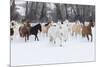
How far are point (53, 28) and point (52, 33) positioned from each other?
52 mm

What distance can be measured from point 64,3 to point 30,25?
1.42 ft

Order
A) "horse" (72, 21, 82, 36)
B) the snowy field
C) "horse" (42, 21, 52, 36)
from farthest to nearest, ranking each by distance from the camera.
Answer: "horse" (72, 21, 82, 36) → "horse" (42, 21, 52, 36) → the snowy field

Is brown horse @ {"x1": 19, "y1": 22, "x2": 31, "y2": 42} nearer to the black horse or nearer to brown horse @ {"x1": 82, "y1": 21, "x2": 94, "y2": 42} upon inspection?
the black horse

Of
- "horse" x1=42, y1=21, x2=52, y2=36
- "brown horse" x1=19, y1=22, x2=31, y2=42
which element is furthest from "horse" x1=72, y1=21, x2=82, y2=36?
"brown horse" x1=19, y1=22, x2=31, y2=42

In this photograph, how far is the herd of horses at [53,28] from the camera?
2063 mm

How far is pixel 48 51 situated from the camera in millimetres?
2166

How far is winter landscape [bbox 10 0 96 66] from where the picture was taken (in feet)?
6.66

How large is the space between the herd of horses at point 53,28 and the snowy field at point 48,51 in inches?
1.7

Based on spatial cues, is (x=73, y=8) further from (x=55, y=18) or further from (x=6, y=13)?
(x=6, y=13)

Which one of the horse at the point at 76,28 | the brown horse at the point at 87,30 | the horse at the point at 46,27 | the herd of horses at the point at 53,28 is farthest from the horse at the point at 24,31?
the brown horse at the point at 87,30

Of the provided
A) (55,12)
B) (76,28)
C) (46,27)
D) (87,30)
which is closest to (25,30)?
(46,27)

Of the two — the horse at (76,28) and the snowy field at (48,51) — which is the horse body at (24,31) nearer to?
the snowy field at (48,51)

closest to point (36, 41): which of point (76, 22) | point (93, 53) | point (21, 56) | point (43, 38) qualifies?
point (43, 38)

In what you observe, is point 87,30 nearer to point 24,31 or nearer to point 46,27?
point 46,27
